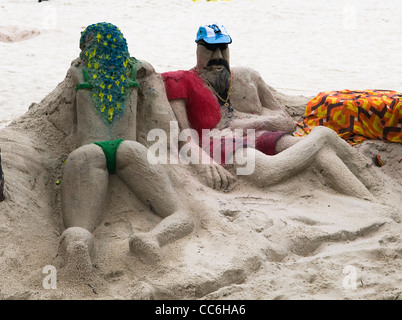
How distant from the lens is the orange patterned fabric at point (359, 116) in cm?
566

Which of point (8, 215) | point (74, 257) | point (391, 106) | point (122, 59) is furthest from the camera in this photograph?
point (391, 106)

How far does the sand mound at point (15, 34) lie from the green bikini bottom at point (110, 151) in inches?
285

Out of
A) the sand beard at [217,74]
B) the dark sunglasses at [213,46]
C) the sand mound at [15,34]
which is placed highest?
the dark sunglasses at [213,46]

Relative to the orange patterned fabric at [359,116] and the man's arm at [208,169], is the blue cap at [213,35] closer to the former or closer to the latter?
the man's arm at [208,169]

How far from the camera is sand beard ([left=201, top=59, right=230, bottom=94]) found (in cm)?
527

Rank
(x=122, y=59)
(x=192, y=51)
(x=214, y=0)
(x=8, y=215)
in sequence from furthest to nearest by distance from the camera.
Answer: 1. (x=214, y=0)
2. (x=192, y=51)
3. (x=122, y=59)
4. (x=8, y=215)

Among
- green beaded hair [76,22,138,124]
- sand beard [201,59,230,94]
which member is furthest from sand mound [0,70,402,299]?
sand beard [201,59,230,94]

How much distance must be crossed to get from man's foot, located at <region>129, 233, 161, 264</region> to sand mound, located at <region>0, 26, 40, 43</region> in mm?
7843

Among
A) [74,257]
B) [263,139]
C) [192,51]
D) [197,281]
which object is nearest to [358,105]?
[263,139]

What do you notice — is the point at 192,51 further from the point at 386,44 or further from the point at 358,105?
the point at 358,105

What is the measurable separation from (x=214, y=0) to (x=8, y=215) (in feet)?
31.6

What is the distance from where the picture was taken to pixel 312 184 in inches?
194

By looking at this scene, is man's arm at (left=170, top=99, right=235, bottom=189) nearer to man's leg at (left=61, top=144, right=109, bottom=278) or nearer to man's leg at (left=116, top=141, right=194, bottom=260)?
man's leg at (left=116, top=141, right=194, bottom=260)

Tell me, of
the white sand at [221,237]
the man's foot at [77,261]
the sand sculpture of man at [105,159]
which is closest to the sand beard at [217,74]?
the sand sculpture of man at [105,159]
